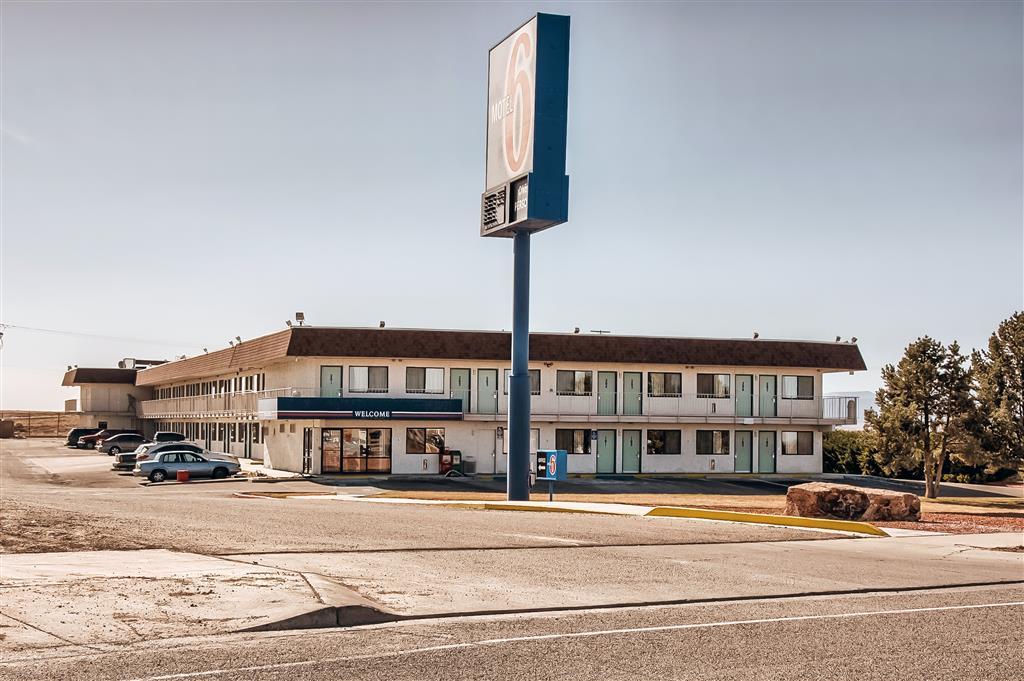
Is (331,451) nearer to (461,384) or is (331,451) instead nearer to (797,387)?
(461,384)

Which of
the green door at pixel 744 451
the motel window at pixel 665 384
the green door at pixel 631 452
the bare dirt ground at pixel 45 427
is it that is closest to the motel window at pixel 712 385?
the motel window at pixel 665 384

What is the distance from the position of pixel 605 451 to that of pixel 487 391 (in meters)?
6.76

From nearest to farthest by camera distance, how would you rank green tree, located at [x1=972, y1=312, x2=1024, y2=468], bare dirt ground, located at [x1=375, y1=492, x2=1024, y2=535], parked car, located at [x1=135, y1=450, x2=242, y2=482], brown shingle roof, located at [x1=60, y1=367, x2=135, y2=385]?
bare dirt ground, located at [x1=375, y1=492, x2=1024, y2=535] < green tree, located at [x1=972, y1=312, x2=1024, y2=468] < parked car, located at [x1=135, y1=450, x2=242, y2=482] < brown shingle roof, located at [x1=60, y1=367, x2=135, y2=385]

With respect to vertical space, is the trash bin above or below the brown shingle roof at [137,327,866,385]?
below

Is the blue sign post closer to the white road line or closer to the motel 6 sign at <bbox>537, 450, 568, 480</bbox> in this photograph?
the motel 6 sign at <bbox>537, 450, 568, 480</bbox>

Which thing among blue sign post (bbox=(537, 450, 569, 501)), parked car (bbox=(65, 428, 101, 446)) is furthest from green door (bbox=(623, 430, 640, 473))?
parked car (bbox=(65, 428, 101, 446))

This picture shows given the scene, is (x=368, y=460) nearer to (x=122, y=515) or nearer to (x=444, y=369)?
(x=444, y=369)

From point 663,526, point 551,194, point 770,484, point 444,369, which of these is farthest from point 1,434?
point 663,526

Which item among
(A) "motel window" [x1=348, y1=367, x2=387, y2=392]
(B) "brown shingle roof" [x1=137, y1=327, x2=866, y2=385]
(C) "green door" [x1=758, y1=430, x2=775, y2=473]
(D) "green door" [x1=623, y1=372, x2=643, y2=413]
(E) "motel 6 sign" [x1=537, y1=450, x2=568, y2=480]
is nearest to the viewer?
(E) "motel 6 sign" [x1=537, y1=450, x2=568, y2=480]

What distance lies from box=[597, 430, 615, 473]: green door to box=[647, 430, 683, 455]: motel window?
6.59ft

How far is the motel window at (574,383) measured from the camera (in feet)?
183

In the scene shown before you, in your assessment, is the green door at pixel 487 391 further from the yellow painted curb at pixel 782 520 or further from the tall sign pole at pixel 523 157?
the yellow painted curb at pixel 782 520

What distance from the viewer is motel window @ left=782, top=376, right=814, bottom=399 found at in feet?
192

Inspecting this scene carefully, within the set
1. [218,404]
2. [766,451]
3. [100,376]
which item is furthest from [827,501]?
[100,376]
